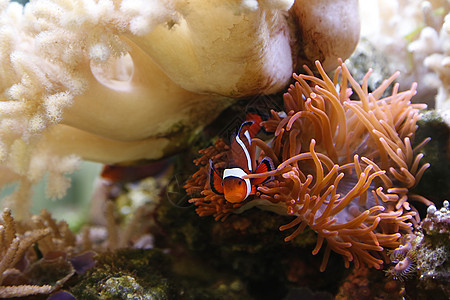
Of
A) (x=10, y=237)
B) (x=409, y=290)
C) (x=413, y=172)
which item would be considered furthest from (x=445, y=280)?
(x=10, y=237)

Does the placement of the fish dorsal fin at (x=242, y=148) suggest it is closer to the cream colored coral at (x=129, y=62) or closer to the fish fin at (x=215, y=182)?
the fish fin at (x=215, y=182)

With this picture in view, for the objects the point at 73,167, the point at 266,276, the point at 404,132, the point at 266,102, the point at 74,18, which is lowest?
the point at 266,276

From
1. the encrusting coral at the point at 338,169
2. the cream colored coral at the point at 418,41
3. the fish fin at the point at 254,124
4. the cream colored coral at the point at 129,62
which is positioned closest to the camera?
the cream colored coral at the point at 129,62

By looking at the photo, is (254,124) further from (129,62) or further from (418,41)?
(418,41)

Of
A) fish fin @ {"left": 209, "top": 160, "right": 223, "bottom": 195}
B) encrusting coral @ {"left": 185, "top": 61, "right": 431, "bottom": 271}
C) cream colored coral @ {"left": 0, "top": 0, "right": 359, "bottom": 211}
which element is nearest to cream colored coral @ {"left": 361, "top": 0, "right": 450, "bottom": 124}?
encrusting coral @ {"left": 185, "top": 61, "right": 431, "bottom": 271}

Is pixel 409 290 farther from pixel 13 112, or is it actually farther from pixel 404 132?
pixel 13 112

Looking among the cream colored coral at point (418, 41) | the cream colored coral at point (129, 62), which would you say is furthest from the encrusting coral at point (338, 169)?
the cream colored coral at point (418, 41)

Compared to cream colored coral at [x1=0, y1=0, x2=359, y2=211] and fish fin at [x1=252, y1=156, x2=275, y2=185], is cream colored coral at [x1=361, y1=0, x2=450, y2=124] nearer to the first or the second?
cream colored coral at [x1=0, y1=0, x2=359, y2=211]
